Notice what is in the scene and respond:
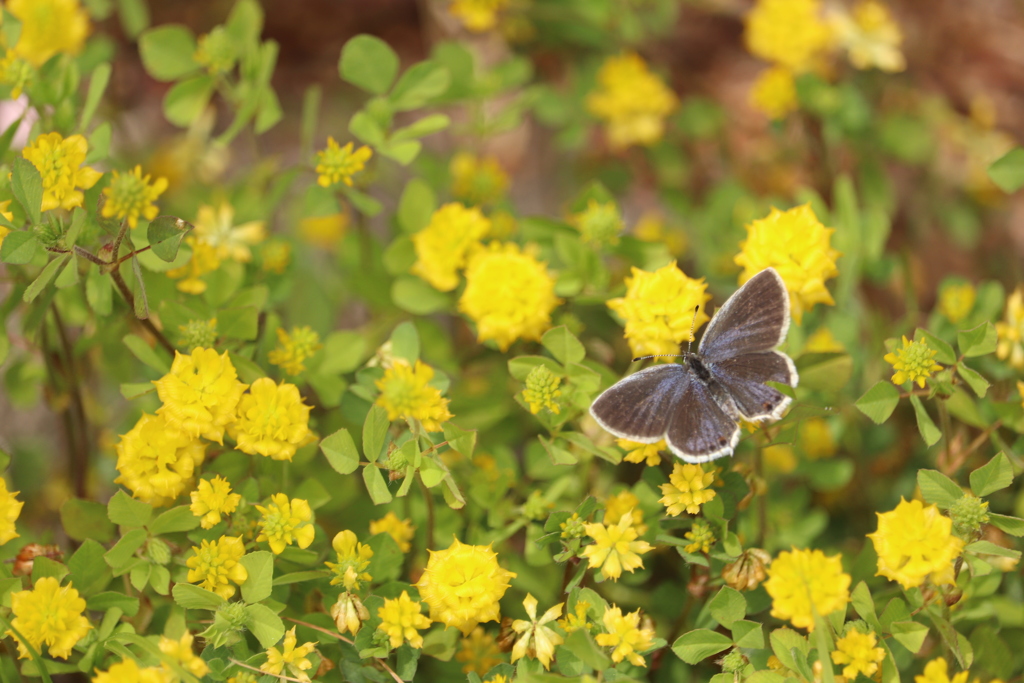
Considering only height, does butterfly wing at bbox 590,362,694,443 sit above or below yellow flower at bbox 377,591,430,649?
above

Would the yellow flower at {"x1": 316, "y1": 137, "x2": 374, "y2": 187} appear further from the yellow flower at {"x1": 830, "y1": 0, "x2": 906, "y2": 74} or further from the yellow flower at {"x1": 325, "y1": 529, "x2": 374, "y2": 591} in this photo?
the yellow flower at {"x1": 830, "y1": 0, "x2": 906, "y2": 74}

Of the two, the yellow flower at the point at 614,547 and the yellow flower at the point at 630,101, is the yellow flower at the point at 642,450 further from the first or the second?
the yellow flower at the point at 630,101

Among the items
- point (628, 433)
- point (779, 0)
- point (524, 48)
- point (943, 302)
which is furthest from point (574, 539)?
point (524, 48)

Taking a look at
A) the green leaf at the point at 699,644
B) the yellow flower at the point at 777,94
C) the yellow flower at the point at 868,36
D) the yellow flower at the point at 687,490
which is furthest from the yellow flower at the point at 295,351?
the yellow flower at the point at 868,36

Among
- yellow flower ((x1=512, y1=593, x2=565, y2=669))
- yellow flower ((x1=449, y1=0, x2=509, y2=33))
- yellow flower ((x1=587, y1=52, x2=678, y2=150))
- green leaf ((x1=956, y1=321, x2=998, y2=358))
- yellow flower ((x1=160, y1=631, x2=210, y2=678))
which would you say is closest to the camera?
yellow flower ((x1=160, y1=631, x2=210, y2=678))

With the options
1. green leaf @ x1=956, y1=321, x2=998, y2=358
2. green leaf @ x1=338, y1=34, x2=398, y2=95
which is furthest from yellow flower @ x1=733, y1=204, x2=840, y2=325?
green leaf @ x1=338, y1=34, x2=398, y2=95

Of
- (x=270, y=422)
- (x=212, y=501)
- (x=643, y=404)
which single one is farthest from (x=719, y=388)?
(x=212, y=501)
